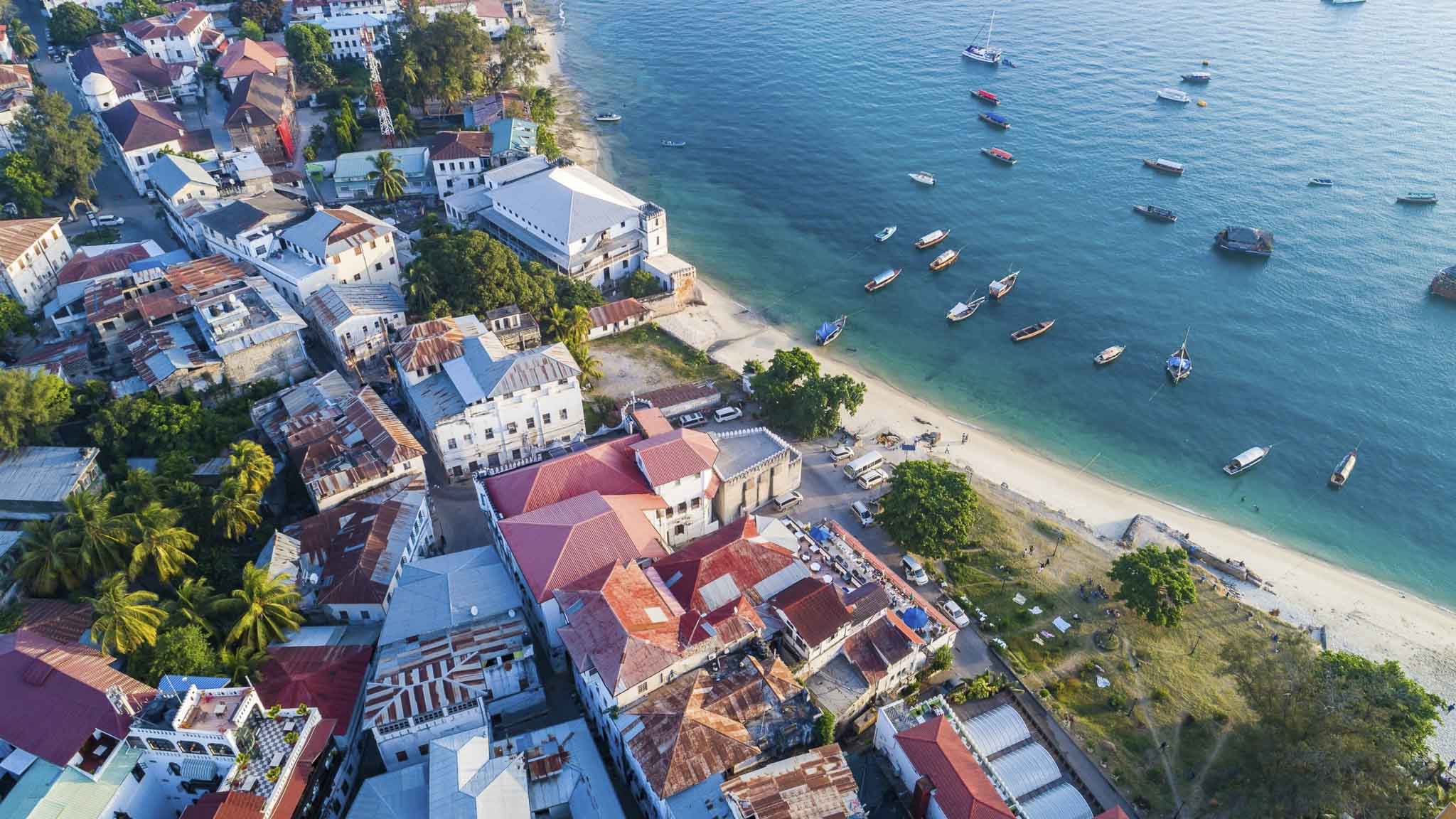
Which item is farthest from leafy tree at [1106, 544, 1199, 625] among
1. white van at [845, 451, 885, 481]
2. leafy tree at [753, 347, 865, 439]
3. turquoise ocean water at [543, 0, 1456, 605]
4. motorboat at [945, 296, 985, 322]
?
motorboat at [945, 296, 985, 322]

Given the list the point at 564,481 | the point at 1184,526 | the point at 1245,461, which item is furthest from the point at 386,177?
the point at 1245,461

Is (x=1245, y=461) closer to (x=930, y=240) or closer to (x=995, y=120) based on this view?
(x=930, y=240)

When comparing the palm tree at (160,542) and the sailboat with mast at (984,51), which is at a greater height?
the sailboat with mast at (984,51)

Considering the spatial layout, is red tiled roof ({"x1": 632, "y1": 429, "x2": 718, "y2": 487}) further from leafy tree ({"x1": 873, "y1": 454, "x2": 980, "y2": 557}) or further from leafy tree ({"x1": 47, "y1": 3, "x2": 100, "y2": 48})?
leafy tree ({"x1": 47, "y1": 3, "x2": 100, "y2": 48})

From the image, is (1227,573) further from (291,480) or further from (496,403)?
(291,480)

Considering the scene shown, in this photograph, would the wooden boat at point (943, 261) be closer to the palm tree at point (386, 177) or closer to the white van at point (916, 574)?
the white van at point (916, 574)

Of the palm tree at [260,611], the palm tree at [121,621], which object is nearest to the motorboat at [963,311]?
the palm tree at [260,611]
